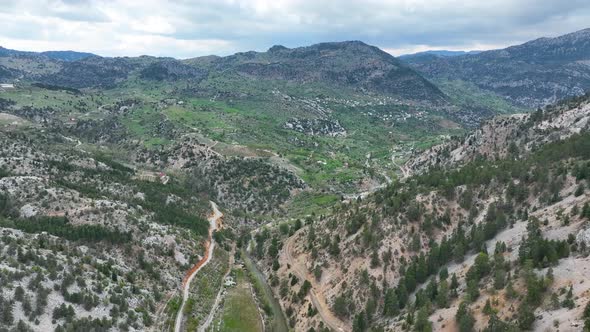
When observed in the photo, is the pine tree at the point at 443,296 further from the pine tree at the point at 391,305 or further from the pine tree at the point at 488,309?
the pine tree at the point at 488,309

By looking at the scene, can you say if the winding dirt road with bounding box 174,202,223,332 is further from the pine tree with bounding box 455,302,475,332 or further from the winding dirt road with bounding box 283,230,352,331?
the pine tree with bounding box 455,302,475,332

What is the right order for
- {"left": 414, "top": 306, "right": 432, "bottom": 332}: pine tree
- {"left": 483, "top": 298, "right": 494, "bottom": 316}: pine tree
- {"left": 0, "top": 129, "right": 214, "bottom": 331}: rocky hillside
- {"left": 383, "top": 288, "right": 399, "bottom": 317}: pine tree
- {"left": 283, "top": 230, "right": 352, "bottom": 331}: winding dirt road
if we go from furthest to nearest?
1. {"left": 283, "top": 230, "right": 352, "bottom": 331}: winding dirt road
2. {"left": 383, "top": 288, "right": 399, "bottom": 317}: pine tree
3. {"left": 0, "top": 129, "right": 214, "bottom": 331}: rocky hillside
4. {"left": 414, "top": 306, "right": 432, "bottom": 332}: pine tree
5. {"left": 483, "top": 298, "right": 494, "bottom": 316}: pine tree

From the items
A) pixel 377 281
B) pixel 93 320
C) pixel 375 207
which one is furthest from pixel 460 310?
pixel 93 320

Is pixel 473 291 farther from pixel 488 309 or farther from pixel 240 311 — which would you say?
pixel 240 311

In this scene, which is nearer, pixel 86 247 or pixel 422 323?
pixel 422 323

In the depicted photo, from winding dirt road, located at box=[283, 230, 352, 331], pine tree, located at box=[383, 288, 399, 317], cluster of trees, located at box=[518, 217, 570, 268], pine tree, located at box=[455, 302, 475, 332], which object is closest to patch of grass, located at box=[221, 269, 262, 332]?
winding dirt road, located at box=[283, 230, 352, 331]

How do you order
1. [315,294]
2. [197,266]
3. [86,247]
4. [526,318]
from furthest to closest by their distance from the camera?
[197,266] → [86,247] → [315,294] → [526,318]

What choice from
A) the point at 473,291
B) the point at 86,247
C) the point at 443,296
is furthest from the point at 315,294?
the point at 86,247
